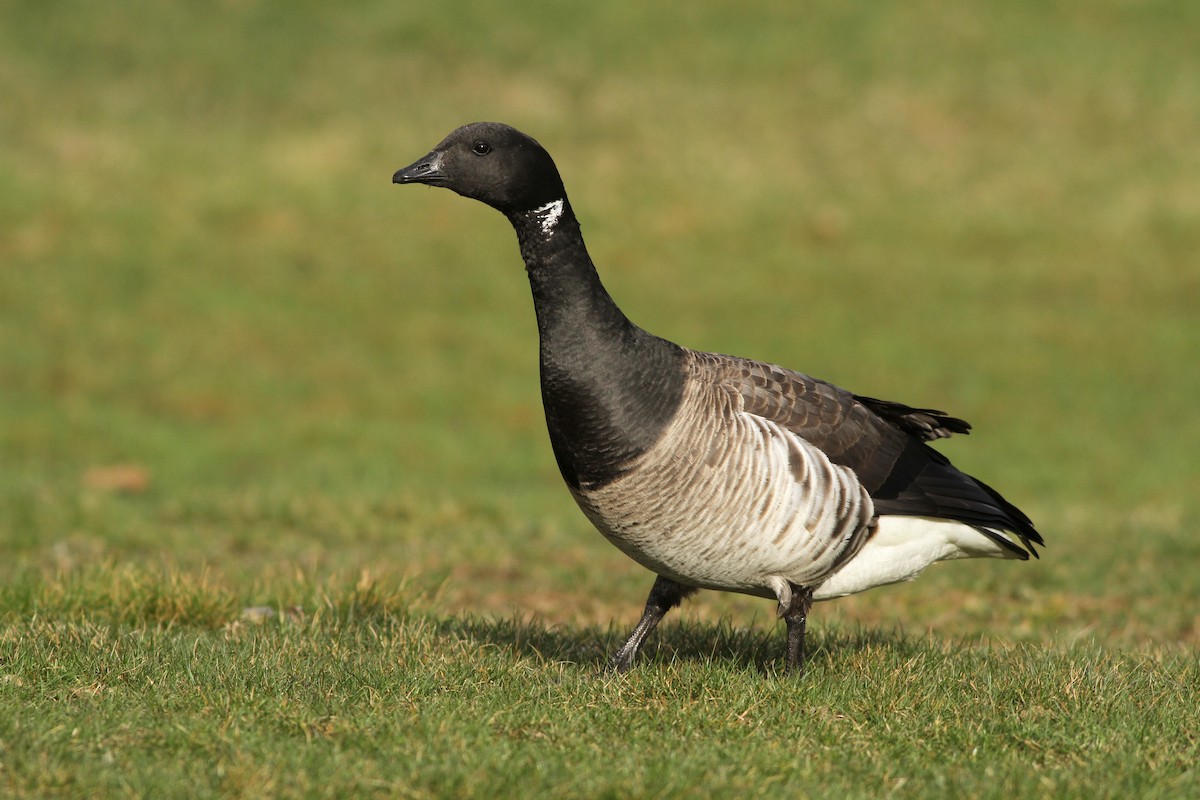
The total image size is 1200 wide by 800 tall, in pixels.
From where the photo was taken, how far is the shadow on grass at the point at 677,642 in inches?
318

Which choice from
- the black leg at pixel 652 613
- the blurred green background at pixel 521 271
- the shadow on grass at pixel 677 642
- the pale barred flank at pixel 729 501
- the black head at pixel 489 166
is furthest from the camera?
the blurred green background at pixel 521 271

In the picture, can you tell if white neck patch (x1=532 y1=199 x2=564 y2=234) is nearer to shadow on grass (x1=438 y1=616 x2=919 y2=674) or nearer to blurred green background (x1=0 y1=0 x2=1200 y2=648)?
shadow on grass (x1=438 y1=616 x2=919 y2=674)

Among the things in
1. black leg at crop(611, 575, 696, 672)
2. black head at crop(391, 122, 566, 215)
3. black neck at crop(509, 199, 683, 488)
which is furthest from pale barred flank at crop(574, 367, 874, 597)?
black head at crop(391, 122, 566, 215)

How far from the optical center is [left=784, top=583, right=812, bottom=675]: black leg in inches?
301

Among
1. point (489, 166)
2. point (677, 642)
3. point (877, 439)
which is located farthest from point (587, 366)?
point (677, 642)

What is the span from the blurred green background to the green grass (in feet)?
0.32

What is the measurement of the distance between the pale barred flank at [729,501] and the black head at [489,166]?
1423mm

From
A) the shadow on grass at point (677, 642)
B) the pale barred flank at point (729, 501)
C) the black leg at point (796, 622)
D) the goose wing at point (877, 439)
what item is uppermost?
the goose wing at point (877, 439)

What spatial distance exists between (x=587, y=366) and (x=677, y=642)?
2.27 m

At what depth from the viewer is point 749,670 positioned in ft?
24.1

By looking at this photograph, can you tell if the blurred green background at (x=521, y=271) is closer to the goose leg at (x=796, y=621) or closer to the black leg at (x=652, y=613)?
the black leg at (x=652, y=613)

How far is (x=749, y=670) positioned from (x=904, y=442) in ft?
5.79

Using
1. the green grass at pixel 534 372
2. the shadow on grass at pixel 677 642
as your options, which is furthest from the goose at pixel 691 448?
the green grass at pixel 534 372

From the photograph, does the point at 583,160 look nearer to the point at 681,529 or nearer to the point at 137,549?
the point at 137,549
